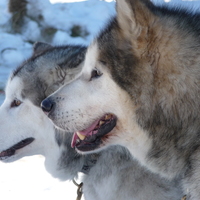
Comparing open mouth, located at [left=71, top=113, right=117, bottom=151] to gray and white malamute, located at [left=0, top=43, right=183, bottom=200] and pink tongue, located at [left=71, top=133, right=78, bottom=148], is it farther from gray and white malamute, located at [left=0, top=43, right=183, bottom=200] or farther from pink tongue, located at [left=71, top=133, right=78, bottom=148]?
gray and white malamute, located at [left=0, top=43, right=183, bottom=200]

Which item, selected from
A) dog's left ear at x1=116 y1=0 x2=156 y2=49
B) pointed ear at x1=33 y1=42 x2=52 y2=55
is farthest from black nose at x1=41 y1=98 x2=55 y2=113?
pointed ear at x1=33 y1=42 x2=52 y2=55

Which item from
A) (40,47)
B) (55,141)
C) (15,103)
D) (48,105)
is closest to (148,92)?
(48,105)

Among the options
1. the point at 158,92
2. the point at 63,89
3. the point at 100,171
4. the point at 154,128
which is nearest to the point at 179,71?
the point at 158,92

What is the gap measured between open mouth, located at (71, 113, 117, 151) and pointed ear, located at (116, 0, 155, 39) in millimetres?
462

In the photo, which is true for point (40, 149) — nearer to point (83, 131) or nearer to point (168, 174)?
point (83, 131)

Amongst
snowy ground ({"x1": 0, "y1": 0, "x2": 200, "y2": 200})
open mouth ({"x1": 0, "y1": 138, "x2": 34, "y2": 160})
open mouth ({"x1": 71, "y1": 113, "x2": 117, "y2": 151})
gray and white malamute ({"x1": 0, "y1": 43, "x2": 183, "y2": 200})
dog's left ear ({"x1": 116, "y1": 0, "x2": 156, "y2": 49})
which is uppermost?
dog's left ear ({"x1": 116, "y1": 0, "x2": 156, "y2": 49})

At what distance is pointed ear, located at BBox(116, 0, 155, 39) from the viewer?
2072mm

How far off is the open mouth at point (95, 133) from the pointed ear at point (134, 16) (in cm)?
46

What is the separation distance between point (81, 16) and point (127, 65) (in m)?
6.23

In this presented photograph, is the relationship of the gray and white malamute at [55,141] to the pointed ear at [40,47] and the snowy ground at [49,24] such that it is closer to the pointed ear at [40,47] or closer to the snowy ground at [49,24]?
the pointed ear at [40,47]

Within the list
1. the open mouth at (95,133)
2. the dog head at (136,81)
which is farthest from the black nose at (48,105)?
the open mouth at (95,133)

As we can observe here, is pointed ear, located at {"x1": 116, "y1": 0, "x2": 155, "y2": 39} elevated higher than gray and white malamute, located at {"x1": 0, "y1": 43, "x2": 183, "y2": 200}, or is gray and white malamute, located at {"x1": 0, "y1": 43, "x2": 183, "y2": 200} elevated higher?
pointed ear, located at {"x1": 116, "y1": 0, "x2": 155, "y2": 39}

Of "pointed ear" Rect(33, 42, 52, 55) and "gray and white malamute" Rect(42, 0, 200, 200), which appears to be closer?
"gray and white malamute" Rect(42, 0, 200, 200)

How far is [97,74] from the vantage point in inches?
90.0
